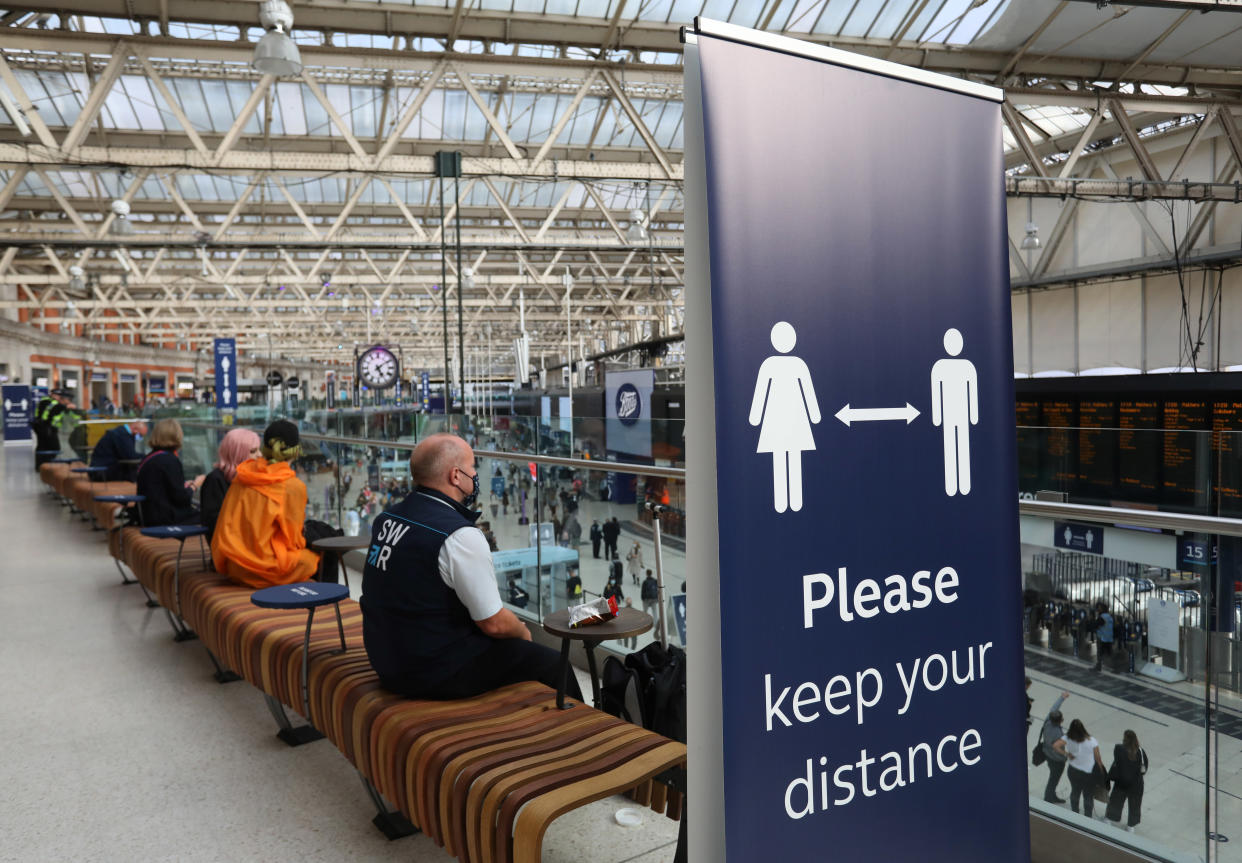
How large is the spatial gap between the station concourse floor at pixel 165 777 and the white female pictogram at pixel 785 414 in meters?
1.85

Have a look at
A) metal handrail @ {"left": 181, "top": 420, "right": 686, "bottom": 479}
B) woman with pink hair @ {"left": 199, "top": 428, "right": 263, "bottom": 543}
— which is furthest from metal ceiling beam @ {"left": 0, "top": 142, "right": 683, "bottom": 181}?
woman with pink hair @ {"left": 199, "top": 428, "right": 263, "bottom": 543}

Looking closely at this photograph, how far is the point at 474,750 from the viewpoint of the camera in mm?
2361

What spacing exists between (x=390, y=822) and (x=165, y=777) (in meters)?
1.09

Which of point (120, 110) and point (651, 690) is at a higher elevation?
point (120, 110)

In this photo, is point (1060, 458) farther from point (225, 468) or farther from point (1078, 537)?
point (225, 468)

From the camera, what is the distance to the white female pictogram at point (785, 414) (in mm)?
1224

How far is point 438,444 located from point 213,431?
364 inches

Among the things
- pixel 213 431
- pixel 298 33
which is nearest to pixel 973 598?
pixel 213 431

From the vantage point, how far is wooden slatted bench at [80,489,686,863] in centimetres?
209

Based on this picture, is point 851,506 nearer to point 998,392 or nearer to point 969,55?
point 998,392

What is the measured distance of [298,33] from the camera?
36.7 ft

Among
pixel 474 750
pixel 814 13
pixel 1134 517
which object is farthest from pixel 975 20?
pixel 474 750

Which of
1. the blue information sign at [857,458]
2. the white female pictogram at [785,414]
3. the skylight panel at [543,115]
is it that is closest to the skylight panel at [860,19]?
the skylight panel at [543,115]

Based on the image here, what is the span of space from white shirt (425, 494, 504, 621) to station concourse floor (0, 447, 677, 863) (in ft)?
2.54
